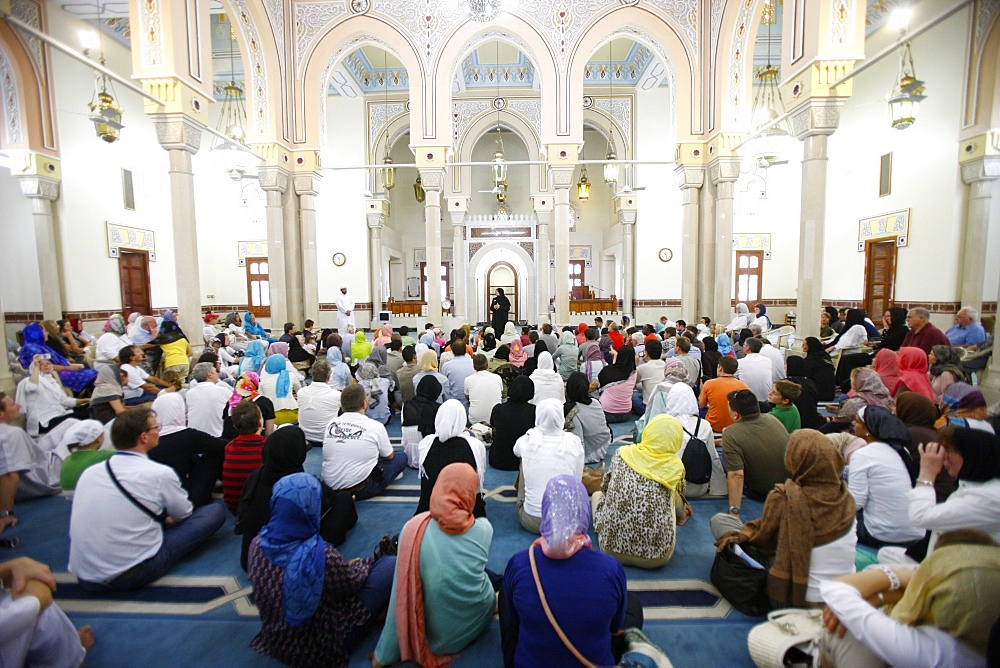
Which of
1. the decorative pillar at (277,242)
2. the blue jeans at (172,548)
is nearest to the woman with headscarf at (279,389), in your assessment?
the blue jeans at (172,548)

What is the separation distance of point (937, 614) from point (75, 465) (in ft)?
11.4

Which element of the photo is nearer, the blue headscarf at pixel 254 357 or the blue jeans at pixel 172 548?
the blue jeans at pixel 172 548

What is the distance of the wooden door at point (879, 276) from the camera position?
9.41 meters

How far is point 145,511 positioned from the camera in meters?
2.22

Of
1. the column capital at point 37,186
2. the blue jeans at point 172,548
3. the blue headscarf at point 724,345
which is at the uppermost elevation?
the column capital at point 37,186

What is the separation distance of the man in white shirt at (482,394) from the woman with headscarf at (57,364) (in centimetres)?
405

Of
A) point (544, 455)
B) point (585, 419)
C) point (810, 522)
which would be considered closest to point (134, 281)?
point (585, 419)

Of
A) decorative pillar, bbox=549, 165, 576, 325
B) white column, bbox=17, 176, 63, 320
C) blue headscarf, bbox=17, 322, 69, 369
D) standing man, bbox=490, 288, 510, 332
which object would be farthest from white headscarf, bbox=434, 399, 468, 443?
white column, bbox=17, 176, 63, 320

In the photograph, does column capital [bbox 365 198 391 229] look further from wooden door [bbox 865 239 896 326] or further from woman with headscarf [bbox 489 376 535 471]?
wooden door [bbox 865 239 896 326]

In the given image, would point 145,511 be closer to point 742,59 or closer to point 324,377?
point 324,377

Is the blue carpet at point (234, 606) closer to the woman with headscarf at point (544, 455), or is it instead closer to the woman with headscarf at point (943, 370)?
the woman with headscarf at point (544, 455)

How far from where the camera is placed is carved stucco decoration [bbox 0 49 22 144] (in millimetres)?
7805

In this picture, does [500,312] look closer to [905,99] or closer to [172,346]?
[172,346]

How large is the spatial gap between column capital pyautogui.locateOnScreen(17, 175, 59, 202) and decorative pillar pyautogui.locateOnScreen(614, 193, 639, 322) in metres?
11.6
